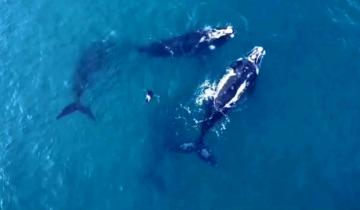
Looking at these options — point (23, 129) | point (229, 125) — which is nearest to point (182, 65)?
point (229, 125)

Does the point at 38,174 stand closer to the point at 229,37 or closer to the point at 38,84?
the point at 38,84

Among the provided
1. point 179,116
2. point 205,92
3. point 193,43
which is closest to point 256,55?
point 205,92

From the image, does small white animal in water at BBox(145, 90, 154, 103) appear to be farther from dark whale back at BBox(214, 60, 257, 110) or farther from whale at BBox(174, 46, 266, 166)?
dark whale back at BBox(214, 60, 257, 110)

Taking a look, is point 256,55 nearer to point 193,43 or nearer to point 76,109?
point 193,43

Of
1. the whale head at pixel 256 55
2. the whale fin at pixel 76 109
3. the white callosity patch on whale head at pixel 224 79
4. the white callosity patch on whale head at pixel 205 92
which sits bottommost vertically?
the whale fin at pixel 76 109

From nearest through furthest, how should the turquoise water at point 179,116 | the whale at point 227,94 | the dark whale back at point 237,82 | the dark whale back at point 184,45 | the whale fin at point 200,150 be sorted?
the turquoise water at point 179,116, the whale fin at point 200,150, the whale at point 227,94, the dark whale back at point 237,82, the dark whale back at point 184,45

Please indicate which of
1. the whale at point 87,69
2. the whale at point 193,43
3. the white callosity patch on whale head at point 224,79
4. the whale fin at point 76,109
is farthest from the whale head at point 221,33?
the whale fin at point 76,109

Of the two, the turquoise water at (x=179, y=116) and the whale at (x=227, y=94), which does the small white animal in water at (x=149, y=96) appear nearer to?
the turquoise water at (x=179, y=116)
